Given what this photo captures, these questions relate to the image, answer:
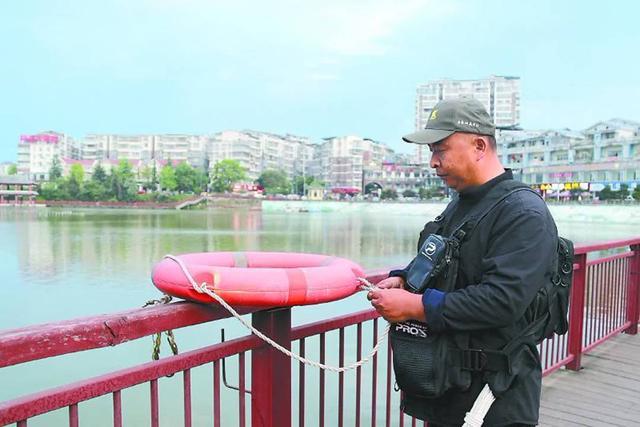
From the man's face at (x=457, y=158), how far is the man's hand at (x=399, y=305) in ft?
1.25

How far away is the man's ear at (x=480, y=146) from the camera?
1.72m

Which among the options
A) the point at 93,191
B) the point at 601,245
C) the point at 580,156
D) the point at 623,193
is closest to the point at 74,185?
the point at 93,191

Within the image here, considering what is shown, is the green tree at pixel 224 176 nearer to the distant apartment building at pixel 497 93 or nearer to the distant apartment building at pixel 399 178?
the distant apartment building at pixel 399 178

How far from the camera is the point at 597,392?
3.84m

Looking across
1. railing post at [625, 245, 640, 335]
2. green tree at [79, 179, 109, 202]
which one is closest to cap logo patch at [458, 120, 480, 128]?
railing post at [625, 245, 640, 335]

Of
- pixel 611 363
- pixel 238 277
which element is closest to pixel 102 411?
pixel 611 363

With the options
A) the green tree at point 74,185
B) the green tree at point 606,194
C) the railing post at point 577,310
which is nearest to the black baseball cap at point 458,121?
the railing post at point 577,310

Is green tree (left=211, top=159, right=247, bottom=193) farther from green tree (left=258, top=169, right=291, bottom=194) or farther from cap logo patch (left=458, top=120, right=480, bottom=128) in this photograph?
cap logo patch (left=458, top=120, right=480, bottom=128)

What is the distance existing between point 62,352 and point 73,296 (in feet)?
45.8

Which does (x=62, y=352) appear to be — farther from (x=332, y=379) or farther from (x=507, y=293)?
(x=332, y=379)

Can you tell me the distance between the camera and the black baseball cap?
1.68 metres

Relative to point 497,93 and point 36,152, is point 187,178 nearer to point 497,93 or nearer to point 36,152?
point 36,152

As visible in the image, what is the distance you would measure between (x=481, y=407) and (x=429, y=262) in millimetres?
435

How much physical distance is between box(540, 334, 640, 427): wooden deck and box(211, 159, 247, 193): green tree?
107 m
